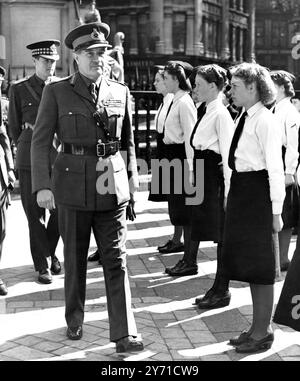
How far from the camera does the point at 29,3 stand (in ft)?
52.5

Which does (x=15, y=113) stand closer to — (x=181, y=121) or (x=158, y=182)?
(x=181, y=121)

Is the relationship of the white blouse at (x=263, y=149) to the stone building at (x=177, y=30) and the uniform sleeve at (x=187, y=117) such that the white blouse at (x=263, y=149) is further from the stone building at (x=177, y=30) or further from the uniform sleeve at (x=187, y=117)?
the stone building at (x=177, y=30)

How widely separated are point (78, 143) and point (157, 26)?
39889 mm

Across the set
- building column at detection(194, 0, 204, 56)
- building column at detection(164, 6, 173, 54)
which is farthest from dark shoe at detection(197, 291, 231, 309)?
building column at detection(194, 0, 204, 56)

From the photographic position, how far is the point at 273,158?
4660 millimetres

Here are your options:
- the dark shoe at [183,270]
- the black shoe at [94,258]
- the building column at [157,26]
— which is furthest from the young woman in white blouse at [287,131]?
the building column at [157,26]

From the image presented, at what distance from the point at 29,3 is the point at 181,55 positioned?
27868mm

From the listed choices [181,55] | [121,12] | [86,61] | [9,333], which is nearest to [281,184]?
[86,61]

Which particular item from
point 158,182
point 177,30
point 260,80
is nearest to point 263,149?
point 260,80

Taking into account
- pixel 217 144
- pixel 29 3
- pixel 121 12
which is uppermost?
pixel 121 12

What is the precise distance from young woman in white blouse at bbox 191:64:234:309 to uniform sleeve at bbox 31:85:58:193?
1570 millimetres

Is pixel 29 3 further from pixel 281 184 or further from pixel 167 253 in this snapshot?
pixel 281 184

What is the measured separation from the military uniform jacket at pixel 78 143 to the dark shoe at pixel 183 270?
83.7 inches
